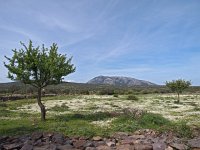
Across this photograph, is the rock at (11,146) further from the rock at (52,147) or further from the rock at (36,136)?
the rock at (52,147)

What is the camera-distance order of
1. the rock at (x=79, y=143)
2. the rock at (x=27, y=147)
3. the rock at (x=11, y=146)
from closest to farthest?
the rock at (x=27, y=147) → the rock at (x=11, y=146) → the rock at (x=79, y=143)

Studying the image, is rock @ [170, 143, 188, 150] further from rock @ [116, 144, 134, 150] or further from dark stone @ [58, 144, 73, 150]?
dark stone @ [58, 144, 73, 150]

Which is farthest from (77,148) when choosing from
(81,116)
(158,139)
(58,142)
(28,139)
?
(81,116)

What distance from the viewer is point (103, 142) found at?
21125 mm

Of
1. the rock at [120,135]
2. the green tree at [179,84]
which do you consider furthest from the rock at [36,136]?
the green tree at [179,84]

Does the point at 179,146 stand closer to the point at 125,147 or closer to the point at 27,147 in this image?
the point at 125,147

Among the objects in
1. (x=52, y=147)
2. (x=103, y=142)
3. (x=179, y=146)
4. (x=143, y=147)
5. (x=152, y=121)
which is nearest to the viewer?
(x=143, y=147)

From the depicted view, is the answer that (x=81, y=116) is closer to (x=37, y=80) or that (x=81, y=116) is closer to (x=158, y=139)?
(x=37, y=80)

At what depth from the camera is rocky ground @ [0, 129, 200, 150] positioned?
19.7 metres

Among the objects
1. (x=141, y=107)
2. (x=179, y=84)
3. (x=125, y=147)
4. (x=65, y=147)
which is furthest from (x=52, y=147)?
(x=179, y=84)

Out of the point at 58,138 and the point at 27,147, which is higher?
the point at 58,138

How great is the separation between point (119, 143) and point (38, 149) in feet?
16.0

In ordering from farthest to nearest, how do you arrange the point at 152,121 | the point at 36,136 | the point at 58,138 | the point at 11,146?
the point at 152,121, the point at 36,136, the point at 58,138, the point at 11,146

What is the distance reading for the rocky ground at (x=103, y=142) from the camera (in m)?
19.7
